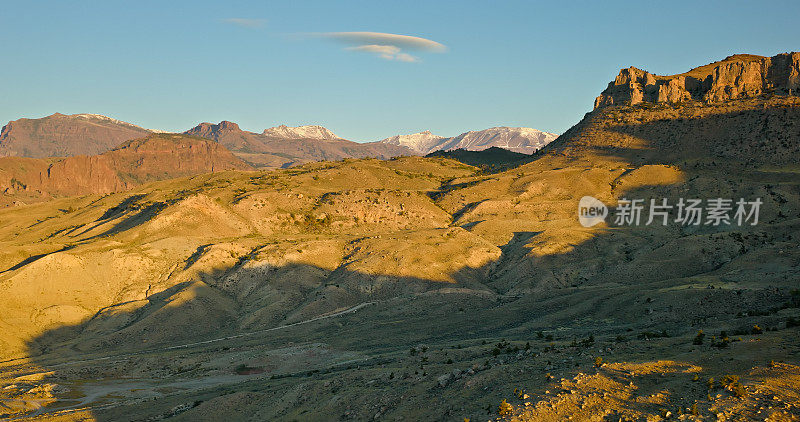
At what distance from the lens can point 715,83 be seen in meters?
147

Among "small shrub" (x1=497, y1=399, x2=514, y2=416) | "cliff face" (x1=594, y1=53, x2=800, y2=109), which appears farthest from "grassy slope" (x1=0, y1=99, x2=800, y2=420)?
"cliff face" (x1=594, y1=53, x2=800, y2=109)

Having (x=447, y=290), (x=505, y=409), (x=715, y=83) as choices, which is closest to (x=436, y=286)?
(x=447, y=290)

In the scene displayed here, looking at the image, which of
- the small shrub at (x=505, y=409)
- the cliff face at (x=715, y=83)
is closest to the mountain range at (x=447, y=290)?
the small shrub at (x=505, y=409)

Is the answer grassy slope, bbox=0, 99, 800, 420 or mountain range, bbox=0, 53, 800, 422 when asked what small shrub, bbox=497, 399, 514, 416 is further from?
grassy slope, bbox=0, 99, 800, 420

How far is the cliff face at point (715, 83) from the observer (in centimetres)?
14112

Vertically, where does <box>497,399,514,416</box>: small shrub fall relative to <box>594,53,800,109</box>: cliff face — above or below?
below

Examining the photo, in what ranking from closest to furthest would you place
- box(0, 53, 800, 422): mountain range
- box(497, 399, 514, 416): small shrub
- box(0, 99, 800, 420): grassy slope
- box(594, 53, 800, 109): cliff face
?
box(497, 399, 514, 416): small shrub, box(0, 53, 800, 422): mountain range, box(0, 99, 800, 420): grassy slope, box(594, 53, 800, 109): cliff face

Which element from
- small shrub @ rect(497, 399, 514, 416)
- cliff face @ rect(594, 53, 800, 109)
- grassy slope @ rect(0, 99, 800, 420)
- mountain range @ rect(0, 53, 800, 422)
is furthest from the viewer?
cliff face @ rect(594, 53, 800, 109)

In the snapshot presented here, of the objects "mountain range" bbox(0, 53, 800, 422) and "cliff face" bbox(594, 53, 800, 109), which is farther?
"cliff face" bbox(594, 53, 800, 109)

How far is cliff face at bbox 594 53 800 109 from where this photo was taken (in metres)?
141

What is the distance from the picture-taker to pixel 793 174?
107188 mm

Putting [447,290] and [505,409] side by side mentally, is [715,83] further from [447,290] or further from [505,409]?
[505,409]

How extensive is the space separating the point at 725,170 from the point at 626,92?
56139mm

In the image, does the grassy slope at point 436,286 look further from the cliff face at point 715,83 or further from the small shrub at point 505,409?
the cliff face at point 715,83
